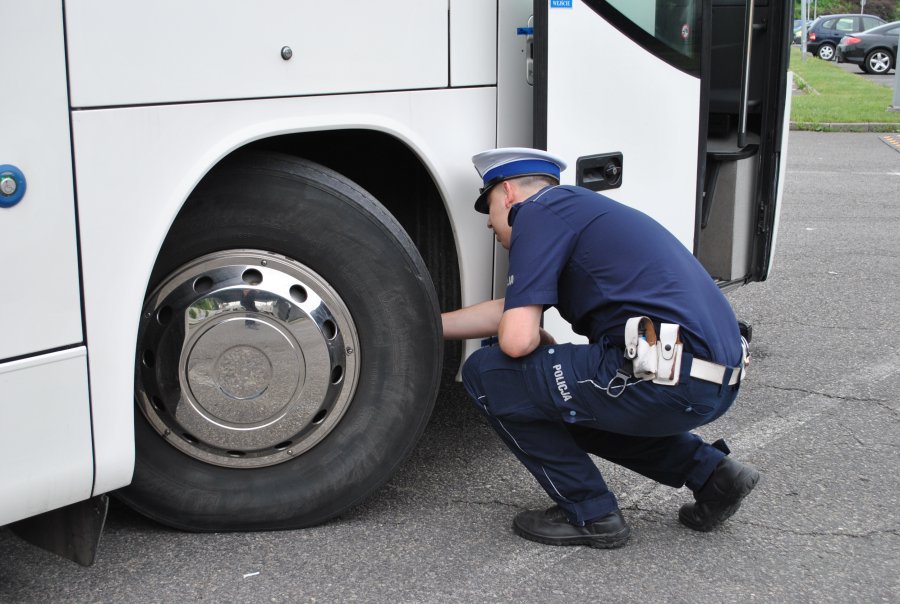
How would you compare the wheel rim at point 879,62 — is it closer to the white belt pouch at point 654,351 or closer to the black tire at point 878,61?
the black tire at point 878,61

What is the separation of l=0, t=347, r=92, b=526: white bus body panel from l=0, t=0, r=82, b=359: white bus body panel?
0.17 ft

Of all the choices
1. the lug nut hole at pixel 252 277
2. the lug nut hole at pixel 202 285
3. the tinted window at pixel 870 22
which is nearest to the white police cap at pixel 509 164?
the lug nut hole at pixel 252 277

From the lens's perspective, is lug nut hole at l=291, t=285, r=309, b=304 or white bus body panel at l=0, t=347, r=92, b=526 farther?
lug nut hole at l=291, t=285, r=309, b=304

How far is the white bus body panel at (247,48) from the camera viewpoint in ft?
7.46

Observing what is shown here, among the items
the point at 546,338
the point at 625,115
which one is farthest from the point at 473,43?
the point at 546,338

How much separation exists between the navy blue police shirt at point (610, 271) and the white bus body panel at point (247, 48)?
1.64 feet

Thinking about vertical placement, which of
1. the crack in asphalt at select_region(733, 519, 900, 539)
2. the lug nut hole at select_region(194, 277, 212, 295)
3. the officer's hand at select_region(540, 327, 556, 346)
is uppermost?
the lug nut hole at select_region(194, 277, 212, 295)

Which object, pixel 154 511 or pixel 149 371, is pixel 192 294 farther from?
pixel 154 511

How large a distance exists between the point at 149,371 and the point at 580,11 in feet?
5.04

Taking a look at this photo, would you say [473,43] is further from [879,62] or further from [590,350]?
[879,62]

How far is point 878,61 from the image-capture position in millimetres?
27484

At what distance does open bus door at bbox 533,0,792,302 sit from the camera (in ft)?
10.0

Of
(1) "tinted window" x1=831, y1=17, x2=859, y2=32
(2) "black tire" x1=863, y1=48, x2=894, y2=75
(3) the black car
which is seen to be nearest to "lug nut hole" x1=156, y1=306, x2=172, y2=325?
(3) the black car

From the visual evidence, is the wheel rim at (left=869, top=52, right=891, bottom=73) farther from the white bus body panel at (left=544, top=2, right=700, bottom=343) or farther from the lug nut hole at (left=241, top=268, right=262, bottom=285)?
the lug nut hole at (left=241, top=268, right=262, bottom=285)
